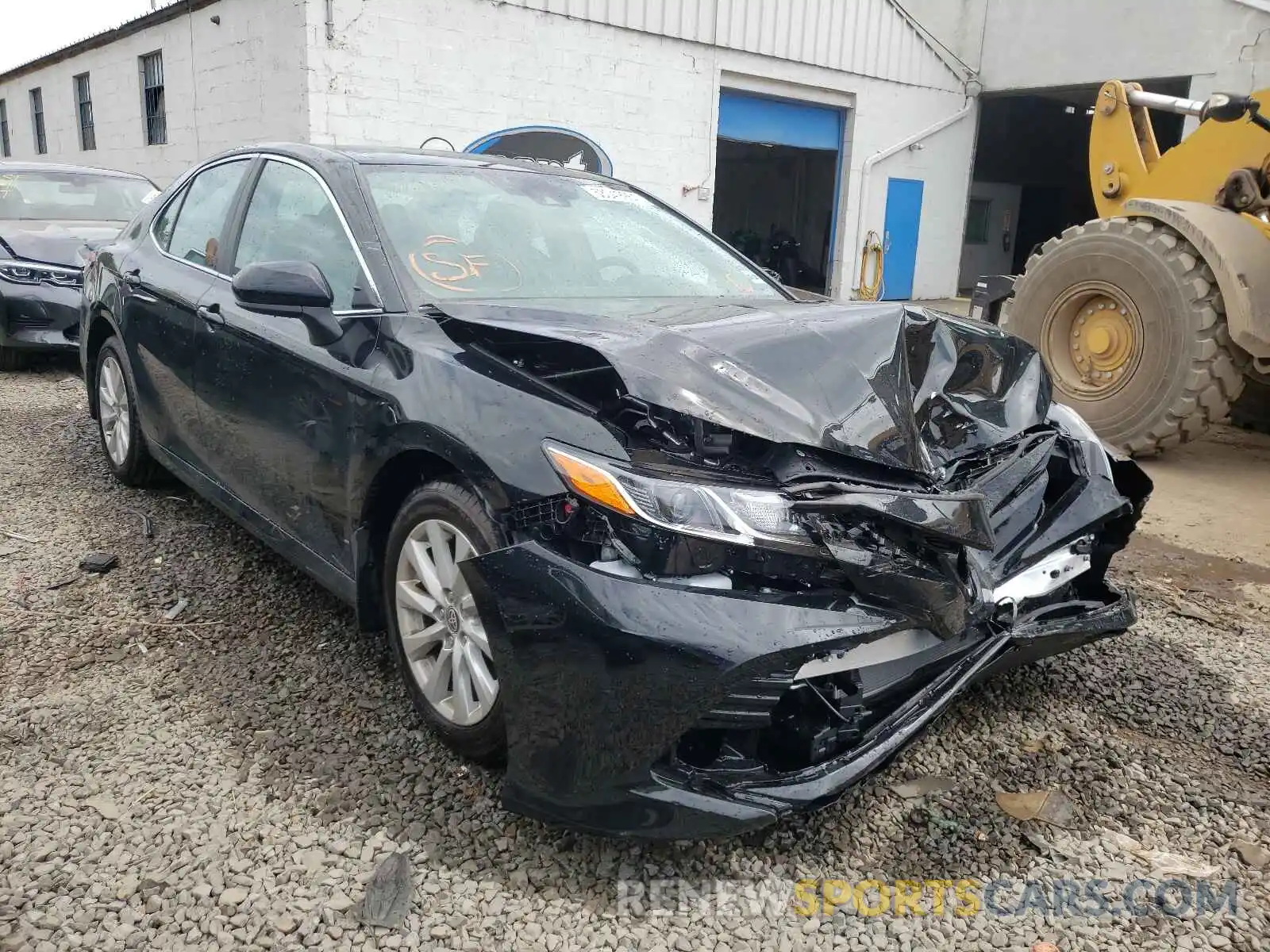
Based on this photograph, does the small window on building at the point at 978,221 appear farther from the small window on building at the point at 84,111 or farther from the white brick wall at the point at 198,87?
the small window on building at the point at 84,111

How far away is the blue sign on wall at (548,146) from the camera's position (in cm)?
1089

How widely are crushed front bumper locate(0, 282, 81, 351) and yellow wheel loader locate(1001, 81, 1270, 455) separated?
7119 millimetres

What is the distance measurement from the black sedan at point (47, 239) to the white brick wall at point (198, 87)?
2.06 metres

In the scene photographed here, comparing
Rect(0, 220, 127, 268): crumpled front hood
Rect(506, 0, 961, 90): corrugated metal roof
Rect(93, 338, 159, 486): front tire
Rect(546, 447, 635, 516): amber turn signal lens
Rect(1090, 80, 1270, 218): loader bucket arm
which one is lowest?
Rect(93, 338, 159, 486): front tire

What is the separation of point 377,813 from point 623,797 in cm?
74

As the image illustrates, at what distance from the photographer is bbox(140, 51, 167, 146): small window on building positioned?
13383 millimetres

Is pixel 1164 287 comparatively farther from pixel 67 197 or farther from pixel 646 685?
pixel 67 197

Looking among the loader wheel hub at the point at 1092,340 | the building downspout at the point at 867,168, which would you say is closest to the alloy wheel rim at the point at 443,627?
the loader wheel hub at the point at 1092,340

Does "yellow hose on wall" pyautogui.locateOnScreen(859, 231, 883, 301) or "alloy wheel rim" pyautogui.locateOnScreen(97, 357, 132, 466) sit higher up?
"yellow hose on wall" pyautogui.locateOnScreen(859, 231, 883, 301)

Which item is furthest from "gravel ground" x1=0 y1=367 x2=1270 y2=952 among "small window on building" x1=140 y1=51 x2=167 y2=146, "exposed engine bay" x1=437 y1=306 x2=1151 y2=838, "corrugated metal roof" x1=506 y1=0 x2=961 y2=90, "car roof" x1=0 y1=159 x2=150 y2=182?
"small window on building" x1=140 y1=51 x2=167 y2=146

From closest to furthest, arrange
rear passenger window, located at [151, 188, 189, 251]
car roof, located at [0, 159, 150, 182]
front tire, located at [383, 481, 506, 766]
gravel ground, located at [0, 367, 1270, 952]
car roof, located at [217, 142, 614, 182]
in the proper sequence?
1. gravel ground, located at [0, 367, 1270, 952]
2. front tire, located at [383, 481, 506, 766]
3. car roof, located at [217, 142, 614, 182]
4. rear passenger window, located at [151, 188, 189, 251]
5. car roof, located at [0, 159, 150, 182]

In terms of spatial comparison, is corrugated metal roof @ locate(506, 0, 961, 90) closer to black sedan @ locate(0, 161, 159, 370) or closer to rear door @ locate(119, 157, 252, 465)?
black sedan @ locate(0, 161, 159, 370)

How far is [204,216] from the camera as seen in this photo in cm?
384

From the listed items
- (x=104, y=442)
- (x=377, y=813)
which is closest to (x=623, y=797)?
(x=377, y=813)
